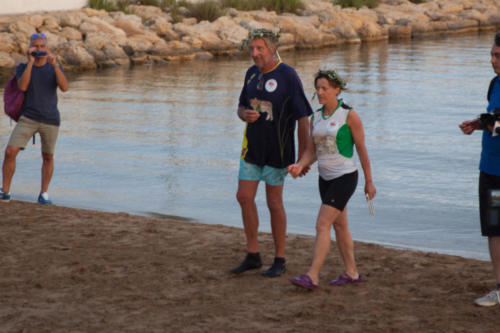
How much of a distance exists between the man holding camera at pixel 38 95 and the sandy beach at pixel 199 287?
112 cm

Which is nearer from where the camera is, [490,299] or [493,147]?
[493,147]

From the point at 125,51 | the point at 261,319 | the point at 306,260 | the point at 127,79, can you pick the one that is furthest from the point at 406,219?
the point at 125,51

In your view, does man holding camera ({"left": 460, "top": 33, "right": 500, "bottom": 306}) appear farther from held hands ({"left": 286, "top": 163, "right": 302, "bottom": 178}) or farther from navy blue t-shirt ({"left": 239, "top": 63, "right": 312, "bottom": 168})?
navy blue t-shirt ({"left": 239, "top": 63, "right": 312, "bottom": 168})

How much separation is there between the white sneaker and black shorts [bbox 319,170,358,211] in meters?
1.09

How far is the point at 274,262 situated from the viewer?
246 inches

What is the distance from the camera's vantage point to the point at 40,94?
8.52 metres

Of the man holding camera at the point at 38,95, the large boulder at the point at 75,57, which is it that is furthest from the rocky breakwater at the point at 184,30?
the man holding camera at the point at 38,95

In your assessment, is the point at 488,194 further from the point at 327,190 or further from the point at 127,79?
the point at 127,79

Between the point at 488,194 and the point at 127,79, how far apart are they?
1725 cm

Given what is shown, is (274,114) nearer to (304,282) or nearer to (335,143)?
(335,143)

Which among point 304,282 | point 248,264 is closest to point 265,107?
point 248,264

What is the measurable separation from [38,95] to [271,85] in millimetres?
3406

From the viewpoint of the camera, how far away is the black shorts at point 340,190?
5664 mm

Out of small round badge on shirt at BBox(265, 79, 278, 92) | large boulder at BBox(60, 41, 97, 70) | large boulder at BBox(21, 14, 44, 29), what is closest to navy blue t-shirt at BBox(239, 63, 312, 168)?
small round badge on shirt at BBox(265, 79, 278, 92)
